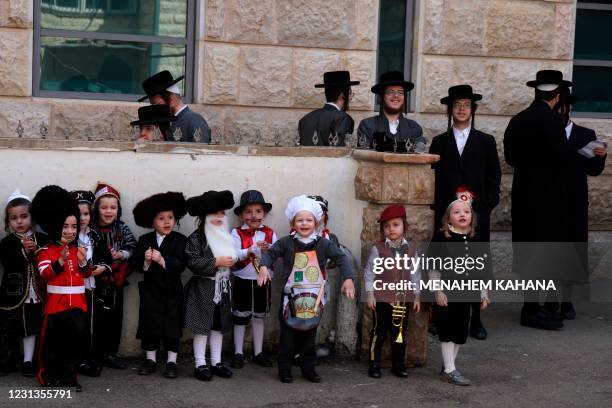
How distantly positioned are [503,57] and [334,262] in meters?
4.06

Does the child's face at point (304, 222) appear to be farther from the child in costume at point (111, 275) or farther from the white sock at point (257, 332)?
the child in costume at point (111, 275)

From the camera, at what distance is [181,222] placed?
7.68 metres

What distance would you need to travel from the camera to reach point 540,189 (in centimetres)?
916

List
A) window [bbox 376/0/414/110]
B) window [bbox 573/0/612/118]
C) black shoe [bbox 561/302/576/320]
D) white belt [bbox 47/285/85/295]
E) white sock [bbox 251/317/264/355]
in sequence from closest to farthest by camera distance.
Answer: white belt [bbox 47/285/85/295], white sock [bbox 251/317/264/355], black shoe [bbox 561/302/576/320], window [bbox 376/0/414/110], window [bbox 573/0/612/118]

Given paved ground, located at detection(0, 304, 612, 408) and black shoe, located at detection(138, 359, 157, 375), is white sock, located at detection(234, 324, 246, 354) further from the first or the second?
black shoe, located at detection(138, 359, 157, 375)

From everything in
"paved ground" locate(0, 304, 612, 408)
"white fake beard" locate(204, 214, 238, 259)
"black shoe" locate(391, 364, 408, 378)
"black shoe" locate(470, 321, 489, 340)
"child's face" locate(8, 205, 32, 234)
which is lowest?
"paved ground" locate(0, 304, 612, 408)

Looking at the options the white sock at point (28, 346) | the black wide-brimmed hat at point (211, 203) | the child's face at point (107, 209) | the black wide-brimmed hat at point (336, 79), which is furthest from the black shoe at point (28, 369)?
the black wide-brimmed hat at point (336, 79)

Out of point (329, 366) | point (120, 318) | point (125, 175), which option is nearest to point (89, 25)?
point (125, 175)

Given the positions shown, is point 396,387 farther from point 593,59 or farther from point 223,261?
point 593,59

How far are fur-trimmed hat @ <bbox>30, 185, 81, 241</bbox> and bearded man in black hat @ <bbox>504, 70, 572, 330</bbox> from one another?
391cm

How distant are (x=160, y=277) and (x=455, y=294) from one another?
195 centimetres

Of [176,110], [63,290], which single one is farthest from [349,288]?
[176,110]

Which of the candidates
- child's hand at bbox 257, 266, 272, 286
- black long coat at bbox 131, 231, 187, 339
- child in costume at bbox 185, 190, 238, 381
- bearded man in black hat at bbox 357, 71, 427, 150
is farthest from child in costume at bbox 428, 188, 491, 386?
black long coat at bbox 131, 231, 187, 339

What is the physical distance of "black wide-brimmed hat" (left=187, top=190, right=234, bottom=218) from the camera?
732cm
